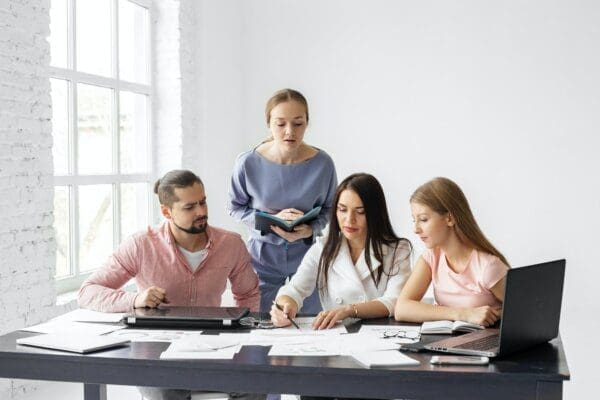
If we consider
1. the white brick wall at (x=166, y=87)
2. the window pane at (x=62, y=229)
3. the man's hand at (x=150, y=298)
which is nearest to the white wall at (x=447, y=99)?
the white brick wall at (x=166, y=87)

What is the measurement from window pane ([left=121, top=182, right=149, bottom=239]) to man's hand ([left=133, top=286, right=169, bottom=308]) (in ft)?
8.10

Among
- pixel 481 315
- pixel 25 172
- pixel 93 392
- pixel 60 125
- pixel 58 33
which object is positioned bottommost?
pixel 93 392

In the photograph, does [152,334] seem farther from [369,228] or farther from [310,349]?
[369,228]

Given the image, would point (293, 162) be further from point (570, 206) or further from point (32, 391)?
point (570, 206)

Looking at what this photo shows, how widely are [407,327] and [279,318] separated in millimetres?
404

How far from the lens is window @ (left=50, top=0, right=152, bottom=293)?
4504 millimetres

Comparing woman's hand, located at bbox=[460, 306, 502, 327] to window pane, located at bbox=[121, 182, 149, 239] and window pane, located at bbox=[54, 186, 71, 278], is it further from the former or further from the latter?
window pane, located at bbox=[121, 182, 149, 239]

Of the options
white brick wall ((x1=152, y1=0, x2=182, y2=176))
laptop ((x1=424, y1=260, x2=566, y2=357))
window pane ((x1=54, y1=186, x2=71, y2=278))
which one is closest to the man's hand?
laptop ((x1=424, y1=260, x2=566, y2=357))

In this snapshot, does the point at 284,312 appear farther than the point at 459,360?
Yes

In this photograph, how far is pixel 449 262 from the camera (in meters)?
2.76

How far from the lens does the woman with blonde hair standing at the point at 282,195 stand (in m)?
3.48

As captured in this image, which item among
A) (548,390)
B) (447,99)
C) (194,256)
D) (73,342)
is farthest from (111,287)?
(447,99)

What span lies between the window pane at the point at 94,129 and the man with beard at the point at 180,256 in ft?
5.73

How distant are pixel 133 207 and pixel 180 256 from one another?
7.96ft
